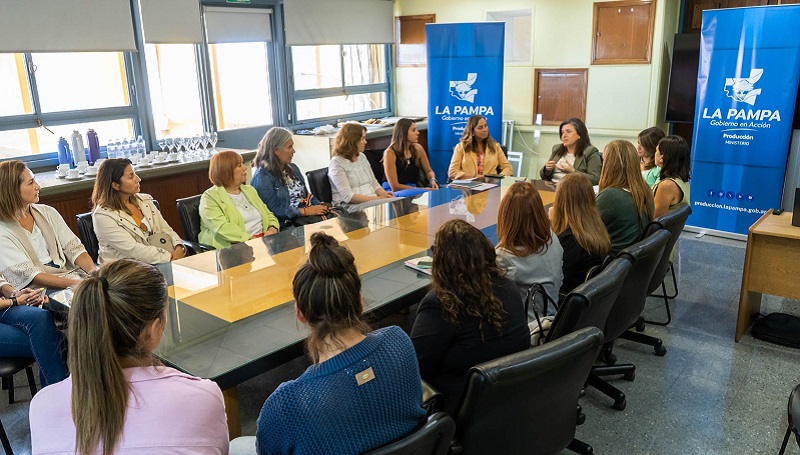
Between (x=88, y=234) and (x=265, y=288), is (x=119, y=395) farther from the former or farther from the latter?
(x=88, y=234)

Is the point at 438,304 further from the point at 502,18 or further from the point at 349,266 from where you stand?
the point at 502,18

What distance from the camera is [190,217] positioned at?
3.76 m

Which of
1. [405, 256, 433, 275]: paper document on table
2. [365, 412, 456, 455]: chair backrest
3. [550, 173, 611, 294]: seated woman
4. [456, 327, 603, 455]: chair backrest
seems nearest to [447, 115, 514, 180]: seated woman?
[550, 173, 611, 294]: seated woman

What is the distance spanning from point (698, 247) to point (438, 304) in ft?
13.7

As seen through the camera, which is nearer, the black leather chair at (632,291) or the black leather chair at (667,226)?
the black leather chair at (632,291)

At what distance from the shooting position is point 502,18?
7215 mm

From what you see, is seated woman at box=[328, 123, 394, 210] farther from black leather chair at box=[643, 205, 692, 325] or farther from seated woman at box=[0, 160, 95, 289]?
black leather chair at box=[643, 205, 692, 325]

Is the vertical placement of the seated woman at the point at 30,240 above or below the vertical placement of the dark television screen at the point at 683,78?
below

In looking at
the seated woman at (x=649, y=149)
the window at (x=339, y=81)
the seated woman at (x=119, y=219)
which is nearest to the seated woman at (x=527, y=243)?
the seated woman at (x=119, y=219)

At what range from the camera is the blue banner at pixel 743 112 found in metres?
5.11

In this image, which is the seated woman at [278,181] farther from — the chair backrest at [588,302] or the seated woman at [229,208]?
the chair backrest at [588,302]

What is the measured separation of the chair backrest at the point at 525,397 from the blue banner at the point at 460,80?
5.14m

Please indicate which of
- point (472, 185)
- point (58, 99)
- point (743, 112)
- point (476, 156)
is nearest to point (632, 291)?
point (472, 185)

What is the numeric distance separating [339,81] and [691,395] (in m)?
5.74
